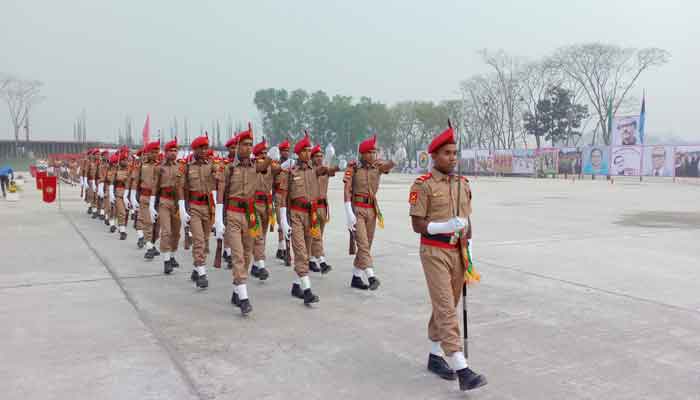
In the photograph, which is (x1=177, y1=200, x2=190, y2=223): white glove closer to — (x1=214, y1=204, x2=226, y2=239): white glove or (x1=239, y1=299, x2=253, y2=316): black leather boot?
(x1=214, y1=204, x2=226, y2=239): white glove

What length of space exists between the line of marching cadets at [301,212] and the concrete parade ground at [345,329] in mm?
299

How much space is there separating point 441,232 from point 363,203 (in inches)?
127

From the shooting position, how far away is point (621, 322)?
5609 millimetres

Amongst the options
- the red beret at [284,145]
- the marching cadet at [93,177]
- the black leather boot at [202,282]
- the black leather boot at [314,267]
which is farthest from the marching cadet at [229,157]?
the marching cadet at [93,177]

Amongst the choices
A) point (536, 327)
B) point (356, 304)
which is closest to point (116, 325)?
point (356, 304)

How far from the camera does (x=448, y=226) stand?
160 inches

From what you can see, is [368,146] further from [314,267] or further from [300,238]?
[314,267]

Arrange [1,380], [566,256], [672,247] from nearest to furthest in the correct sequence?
[1,380] < [566,256] < [672,247]

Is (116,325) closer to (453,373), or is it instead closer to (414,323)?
(414,323)

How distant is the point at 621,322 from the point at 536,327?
92cm

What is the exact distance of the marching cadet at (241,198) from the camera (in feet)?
20.5

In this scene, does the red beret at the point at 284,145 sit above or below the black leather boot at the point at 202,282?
above

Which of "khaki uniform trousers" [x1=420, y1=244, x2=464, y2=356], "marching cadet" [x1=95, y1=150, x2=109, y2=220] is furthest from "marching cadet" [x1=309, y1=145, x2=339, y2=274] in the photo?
"marching cadet" [x1=95, y1=150, x2=109, y2=220]

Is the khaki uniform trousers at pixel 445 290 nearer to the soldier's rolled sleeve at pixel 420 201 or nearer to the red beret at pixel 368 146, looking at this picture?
the soldier's rolled sleeve at pixel 420 201
